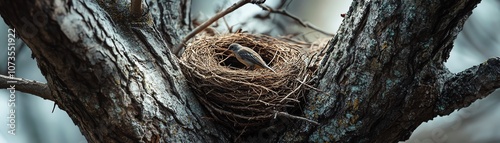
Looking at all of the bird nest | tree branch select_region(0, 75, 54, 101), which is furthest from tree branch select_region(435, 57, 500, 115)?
tree branch select_region(0, 75, 54, 101)

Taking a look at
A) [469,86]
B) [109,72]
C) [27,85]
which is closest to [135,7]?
[109,72]

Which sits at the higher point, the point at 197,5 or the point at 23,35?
the point at 197,5

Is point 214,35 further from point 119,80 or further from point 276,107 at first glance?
point 119,80

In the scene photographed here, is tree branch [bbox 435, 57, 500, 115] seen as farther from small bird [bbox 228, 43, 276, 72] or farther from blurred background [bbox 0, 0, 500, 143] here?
blurred background [bbox 0, 0, 500, 143]

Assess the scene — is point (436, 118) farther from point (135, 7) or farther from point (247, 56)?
point (135, 7)

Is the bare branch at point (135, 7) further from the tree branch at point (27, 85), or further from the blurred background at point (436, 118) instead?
the blurred background at point (436, 118)

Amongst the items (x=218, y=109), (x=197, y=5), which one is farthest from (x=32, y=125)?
(x=218, y=109)

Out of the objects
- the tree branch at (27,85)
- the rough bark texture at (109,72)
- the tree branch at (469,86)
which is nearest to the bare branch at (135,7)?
the rough bark texture at (109,72)

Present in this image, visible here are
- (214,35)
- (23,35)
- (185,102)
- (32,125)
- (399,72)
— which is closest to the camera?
(23,35)
